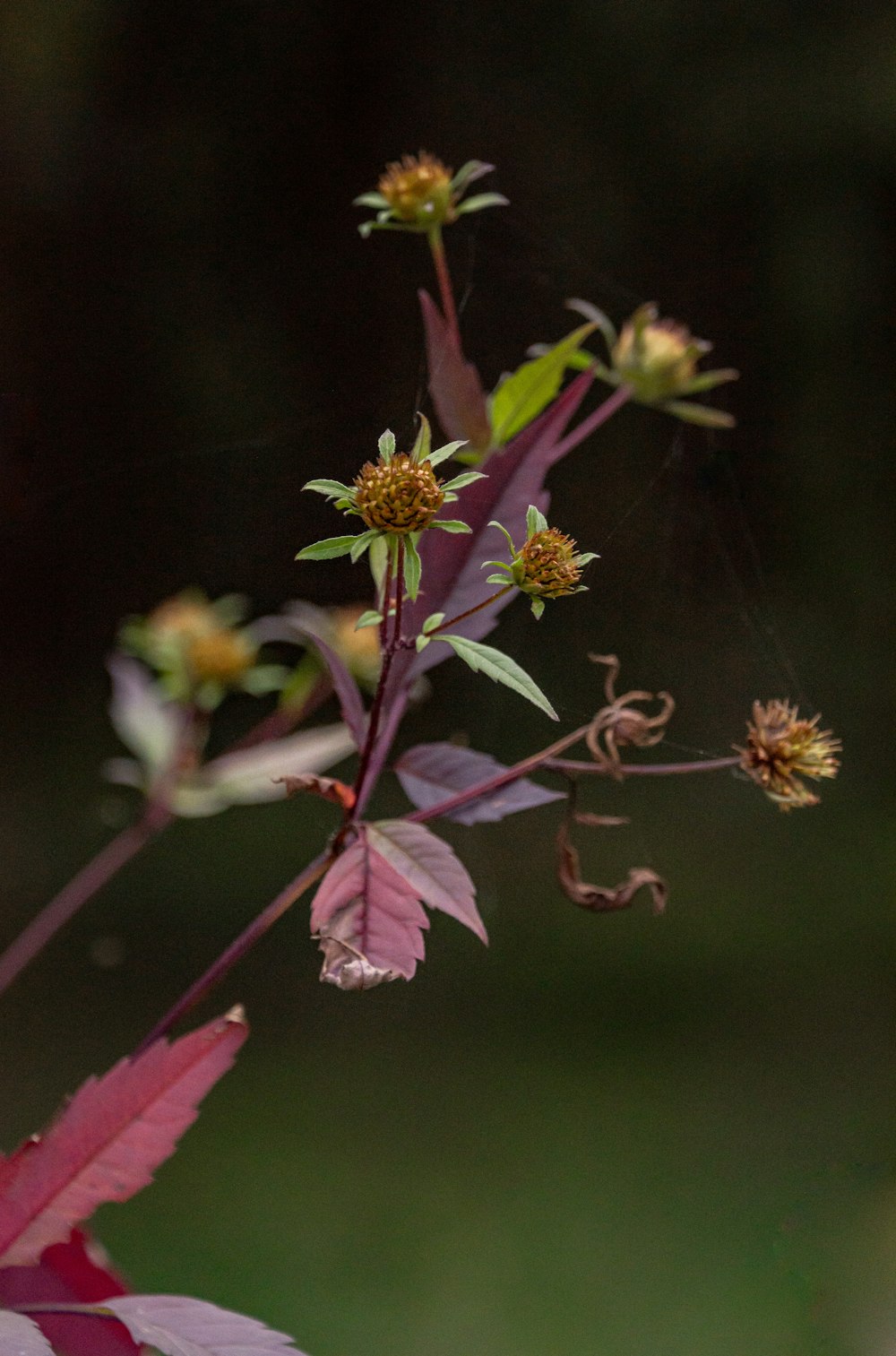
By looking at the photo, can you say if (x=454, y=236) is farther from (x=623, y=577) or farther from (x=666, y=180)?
(x=666, y=180)

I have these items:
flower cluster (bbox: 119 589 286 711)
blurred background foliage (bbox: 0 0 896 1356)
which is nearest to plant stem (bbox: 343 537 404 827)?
flower cluster (bbox: 119 589 286 711)

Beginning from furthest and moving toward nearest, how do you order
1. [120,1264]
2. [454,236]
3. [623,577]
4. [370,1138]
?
[370,1138]
[120,1264]
[454,236]
[623,577]

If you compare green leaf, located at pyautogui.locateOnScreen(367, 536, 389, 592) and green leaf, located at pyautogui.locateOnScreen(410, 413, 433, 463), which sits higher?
green leaf, located at pyautogui.locateOnScreen(410, 413, 433, 463)

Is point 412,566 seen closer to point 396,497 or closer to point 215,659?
point 396,497

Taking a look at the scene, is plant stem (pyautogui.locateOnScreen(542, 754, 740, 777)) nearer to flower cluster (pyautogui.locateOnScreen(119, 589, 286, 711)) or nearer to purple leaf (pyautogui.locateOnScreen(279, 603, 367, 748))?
purple leaf (pyautogui.locateOnScreen(279, 603, 367, 748))

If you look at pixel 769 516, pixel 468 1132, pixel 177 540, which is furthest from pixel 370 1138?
pixel 769 516

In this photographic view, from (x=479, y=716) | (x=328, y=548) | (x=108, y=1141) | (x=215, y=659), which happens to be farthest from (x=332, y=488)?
(x=479, y=716)

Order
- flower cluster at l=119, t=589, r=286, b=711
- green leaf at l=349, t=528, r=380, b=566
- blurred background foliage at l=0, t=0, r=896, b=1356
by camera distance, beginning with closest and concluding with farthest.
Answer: green leaf at l=349, t=528, r=380, b=566, flower cluster at l=119, t=589, r=286, b=711, blurred background foliage at l=0, t=0, r=896, b=1356
